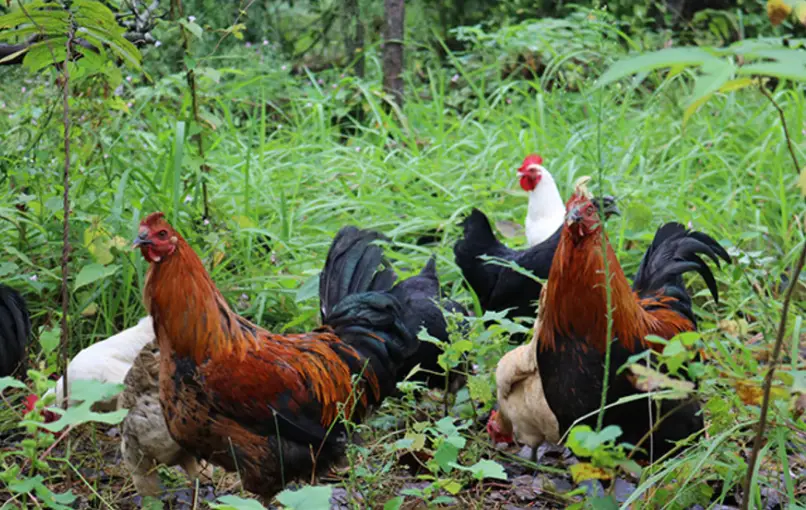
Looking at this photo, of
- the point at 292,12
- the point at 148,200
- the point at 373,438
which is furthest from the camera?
the point at 292,12

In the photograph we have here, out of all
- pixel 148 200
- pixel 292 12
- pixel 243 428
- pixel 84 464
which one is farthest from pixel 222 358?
pixel 292 12

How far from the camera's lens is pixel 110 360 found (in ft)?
12.5

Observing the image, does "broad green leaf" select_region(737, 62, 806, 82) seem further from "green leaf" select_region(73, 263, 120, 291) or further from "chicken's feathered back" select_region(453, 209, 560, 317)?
"chicken's feathered back" select_region(453, 209, 560, 317)

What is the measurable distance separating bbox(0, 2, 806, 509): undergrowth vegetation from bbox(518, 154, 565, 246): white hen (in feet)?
1.09

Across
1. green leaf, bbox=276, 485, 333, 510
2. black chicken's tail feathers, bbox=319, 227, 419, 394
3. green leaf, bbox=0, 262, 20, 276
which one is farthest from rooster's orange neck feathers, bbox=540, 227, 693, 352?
green leaf, bbox=0, 262, 20, 276

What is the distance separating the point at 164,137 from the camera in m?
5.21

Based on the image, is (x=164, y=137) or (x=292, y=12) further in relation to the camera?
(x=292, y=12)

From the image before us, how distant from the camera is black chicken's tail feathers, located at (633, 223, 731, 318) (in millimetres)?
3732

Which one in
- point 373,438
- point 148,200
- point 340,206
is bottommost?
point 373,438

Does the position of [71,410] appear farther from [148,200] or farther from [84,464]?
Result: [148,200]

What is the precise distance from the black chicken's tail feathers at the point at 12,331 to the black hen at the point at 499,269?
86.9 inches

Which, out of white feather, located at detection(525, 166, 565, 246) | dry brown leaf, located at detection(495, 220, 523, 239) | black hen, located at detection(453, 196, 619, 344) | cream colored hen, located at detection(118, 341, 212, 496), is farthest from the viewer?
dry brown leaf, located at detection(495, 220, 523, 239)

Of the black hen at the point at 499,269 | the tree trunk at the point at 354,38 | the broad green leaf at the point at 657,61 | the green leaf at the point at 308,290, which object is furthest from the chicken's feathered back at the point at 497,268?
the tree trunk at the point at 354,38

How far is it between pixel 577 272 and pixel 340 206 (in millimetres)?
2957
